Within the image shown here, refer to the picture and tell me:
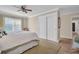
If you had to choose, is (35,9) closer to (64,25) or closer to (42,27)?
(42,27)

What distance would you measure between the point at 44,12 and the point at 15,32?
0.64m

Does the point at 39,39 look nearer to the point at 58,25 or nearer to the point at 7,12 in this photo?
the point at 58,25

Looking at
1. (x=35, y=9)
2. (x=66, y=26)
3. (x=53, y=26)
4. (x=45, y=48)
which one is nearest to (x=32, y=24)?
(x=35, y=9)

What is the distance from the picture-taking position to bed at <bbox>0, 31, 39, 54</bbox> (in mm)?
1541

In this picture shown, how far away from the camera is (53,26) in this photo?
66.6 inches

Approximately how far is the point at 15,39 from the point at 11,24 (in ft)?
0.93

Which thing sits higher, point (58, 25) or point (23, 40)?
point (58, 25)

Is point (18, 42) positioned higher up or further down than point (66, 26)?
further down

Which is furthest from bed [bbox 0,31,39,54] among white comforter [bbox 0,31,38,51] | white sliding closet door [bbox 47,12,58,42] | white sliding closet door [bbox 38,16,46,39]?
white sliding closet door [bbox 47,12,58,42]

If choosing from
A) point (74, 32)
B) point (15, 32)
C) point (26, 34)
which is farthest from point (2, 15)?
point (74, 32)

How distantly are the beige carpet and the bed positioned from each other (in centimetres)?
9

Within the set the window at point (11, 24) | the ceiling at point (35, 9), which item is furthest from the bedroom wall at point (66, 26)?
the window at point (11, 24)

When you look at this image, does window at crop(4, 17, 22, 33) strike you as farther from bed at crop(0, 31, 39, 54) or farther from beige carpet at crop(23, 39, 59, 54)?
beige carpet at crop(23, 39, 59, 54)
